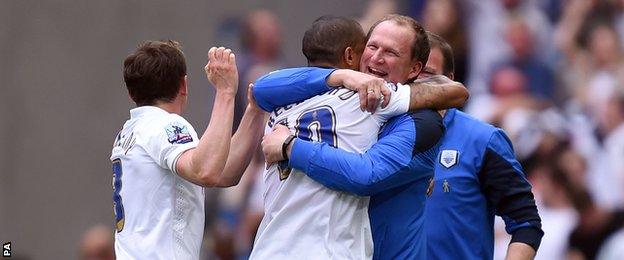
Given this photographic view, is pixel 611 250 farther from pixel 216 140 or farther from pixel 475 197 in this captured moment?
pixel 216 140

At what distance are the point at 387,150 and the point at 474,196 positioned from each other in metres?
1.20

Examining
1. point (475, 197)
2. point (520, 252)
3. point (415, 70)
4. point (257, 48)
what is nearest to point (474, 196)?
point (475, 197)

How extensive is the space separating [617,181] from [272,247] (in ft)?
17.2

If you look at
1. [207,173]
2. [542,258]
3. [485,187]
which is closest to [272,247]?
[207,173]

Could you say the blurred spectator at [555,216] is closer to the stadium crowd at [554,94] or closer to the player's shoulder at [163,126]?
the stadium crowd at [554,94]

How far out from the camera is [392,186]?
→ 4.40 m

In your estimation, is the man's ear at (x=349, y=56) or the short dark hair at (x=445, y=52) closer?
the man's ear at (x=349, y=56)

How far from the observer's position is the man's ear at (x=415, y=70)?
15.4 feet

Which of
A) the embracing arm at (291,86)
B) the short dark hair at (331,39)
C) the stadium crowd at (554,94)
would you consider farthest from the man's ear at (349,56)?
the stadium crowd at (554,94)

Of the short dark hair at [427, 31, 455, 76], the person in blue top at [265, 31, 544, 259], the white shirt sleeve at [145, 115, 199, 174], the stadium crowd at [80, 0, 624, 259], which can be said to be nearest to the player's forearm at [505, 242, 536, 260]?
the person in blue top at [265, 31, 544, 259]

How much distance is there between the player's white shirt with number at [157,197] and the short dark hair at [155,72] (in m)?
0.08

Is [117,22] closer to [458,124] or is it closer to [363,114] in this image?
[458,124]

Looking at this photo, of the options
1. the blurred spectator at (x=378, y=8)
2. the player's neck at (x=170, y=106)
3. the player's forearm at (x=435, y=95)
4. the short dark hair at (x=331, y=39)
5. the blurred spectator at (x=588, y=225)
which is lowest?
the blurred spectator at (x=588, y=225)

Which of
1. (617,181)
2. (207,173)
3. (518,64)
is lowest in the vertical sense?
(617,181)
